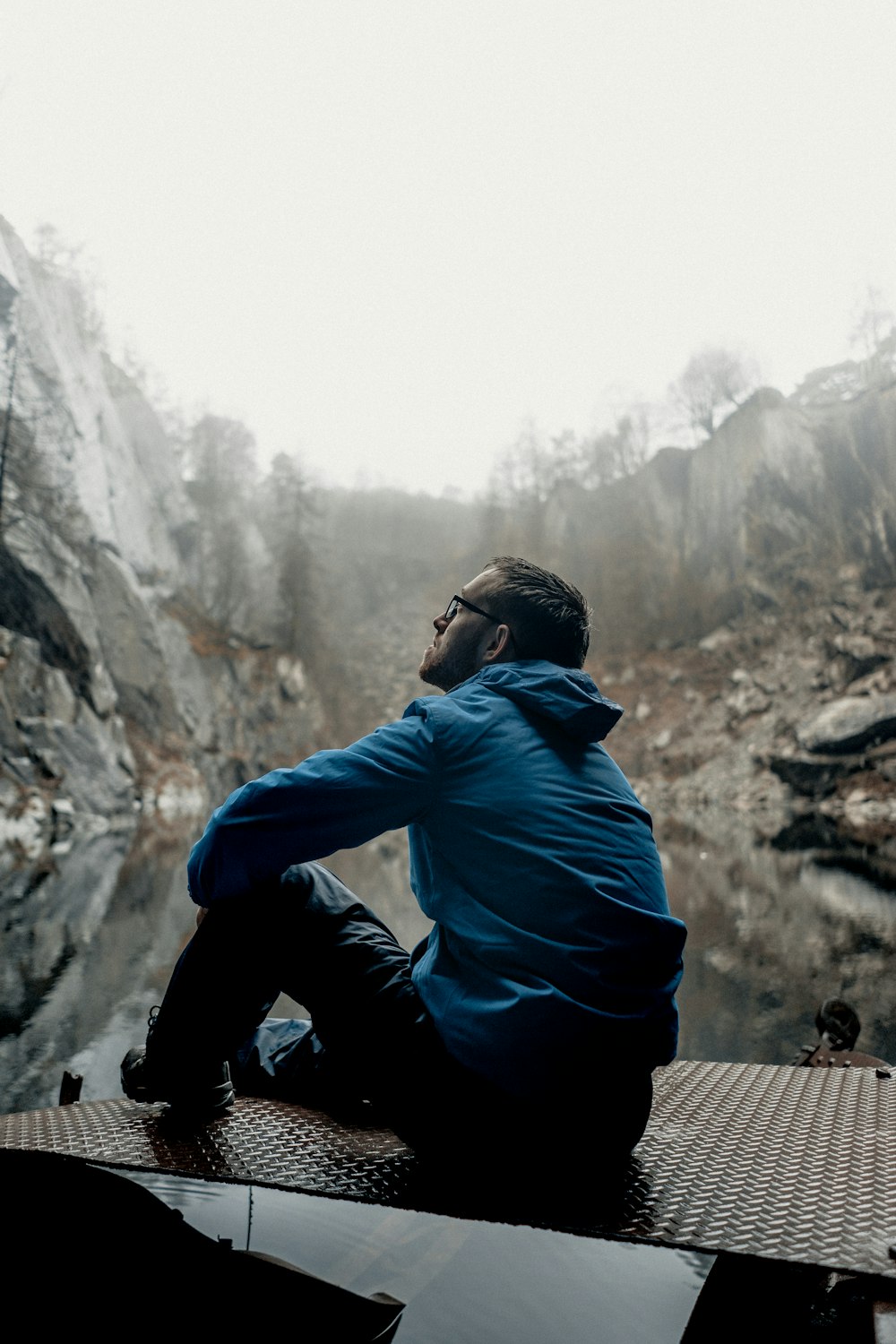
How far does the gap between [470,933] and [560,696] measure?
0.34 metres

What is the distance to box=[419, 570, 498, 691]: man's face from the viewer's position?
1459mm

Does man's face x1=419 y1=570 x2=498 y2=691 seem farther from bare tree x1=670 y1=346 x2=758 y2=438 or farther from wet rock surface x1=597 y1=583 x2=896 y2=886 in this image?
bare tree x1=670 y1=346 x2=758 y2=438

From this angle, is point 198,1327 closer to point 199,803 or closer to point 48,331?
point 199,803

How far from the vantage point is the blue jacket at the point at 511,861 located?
111 centimetres

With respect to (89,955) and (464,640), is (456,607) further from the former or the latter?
(89,955)

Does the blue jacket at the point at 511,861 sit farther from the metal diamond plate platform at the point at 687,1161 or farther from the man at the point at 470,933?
the metal diamond plate platform at the point at 687,1161

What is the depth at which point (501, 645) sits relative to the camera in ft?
4.71

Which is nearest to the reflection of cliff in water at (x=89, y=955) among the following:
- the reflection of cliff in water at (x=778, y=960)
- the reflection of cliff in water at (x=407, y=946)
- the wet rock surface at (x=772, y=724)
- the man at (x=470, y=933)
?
the reflection of cliff in water at (x=407, y=946)

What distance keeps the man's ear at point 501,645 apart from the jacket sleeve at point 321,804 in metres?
0.28

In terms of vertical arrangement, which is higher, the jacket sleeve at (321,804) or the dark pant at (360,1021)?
the jacket sleeve at (321,804)

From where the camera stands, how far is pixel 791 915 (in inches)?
219

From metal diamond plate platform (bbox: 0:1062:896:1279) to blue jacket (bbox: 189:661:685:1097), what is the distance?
0.17m

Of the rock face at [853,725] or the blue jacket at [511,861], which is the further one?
the rock face at [853,725]

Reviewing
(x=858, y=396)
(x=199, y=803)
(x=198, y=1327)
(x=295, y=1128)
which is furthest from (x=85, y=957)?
(x=858, y=396)
